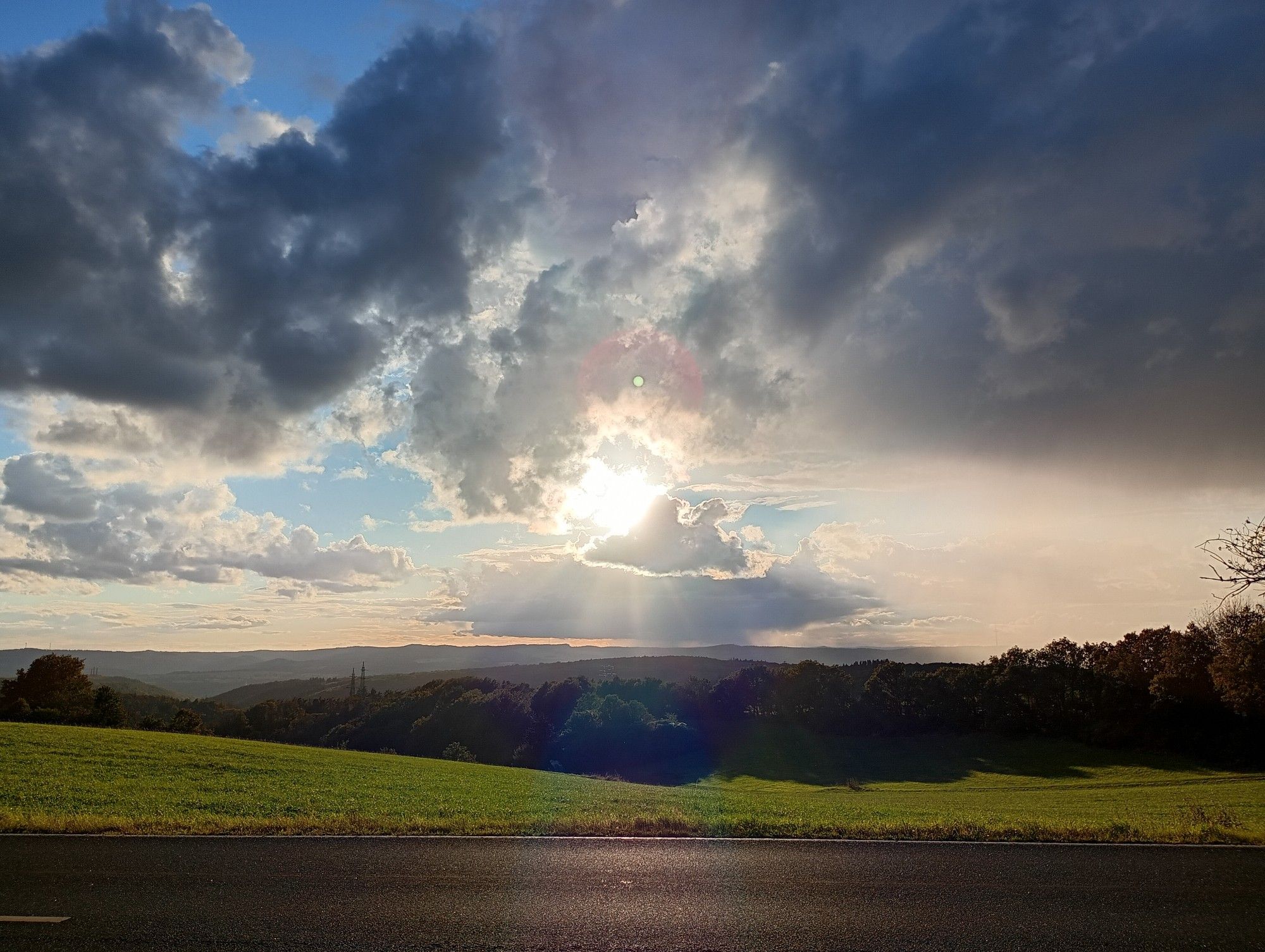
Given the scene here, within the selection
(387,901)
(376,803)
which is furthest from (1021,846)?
(376,803)

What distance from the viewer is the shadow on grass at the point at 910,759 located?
74188mm

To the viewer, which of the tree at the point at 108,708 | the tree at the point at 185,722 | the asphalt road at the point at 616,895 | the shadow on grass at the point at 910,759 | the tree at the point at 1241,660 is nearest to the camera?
the asphalt road at the point at 616,895

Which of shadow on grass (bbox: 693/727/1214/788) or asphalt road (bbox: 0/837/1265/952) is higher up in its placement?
asphalt road (bbox: 0/837/1265/952)

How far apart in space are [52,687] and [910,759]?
283 ft

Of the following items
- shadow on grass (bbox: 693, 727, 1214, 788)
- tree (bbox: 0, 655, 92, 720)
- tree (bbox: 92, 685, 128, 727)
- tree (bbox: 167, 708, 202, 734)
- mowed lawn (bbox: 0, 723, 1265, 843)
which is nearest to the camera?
mowed lawn (bbox: 0, 723, 1265, 843)

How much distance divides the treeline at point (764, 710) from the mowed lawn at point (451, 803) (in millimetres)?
13140

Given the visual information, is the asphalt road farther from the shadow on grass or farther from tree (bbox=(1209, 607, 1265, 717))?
the shadow on grass

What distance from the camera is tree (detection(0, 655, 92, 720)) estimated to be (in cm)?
7025

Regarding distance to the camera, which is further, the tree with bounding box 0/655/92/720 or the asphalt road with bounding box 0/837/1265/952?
the tree with bounding box 0/655/92/720

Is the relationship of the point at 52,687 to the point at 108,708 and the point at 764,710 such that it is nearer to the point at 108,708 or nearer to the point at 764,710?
the point at 108,708

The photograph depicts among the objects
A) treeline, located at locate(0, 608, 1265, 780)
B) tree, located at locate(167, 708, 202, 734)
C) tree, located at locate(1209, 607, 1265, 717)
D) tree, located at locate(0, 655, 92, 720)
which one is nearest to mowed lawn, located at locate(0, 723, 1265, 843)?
tree, located at locate(1209, 607, 1265, 717)

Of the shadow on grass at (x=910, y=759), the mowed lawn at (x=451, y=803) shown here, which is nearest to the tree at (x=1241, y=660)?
the mowed lawn at (x=451, y=803)

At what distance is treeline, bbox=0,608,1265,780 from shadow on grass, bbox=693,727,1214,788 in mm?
2214

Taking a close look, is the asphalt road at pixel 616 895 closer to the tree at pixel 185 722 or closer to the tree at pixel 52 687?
the tree at pixel 185 722
